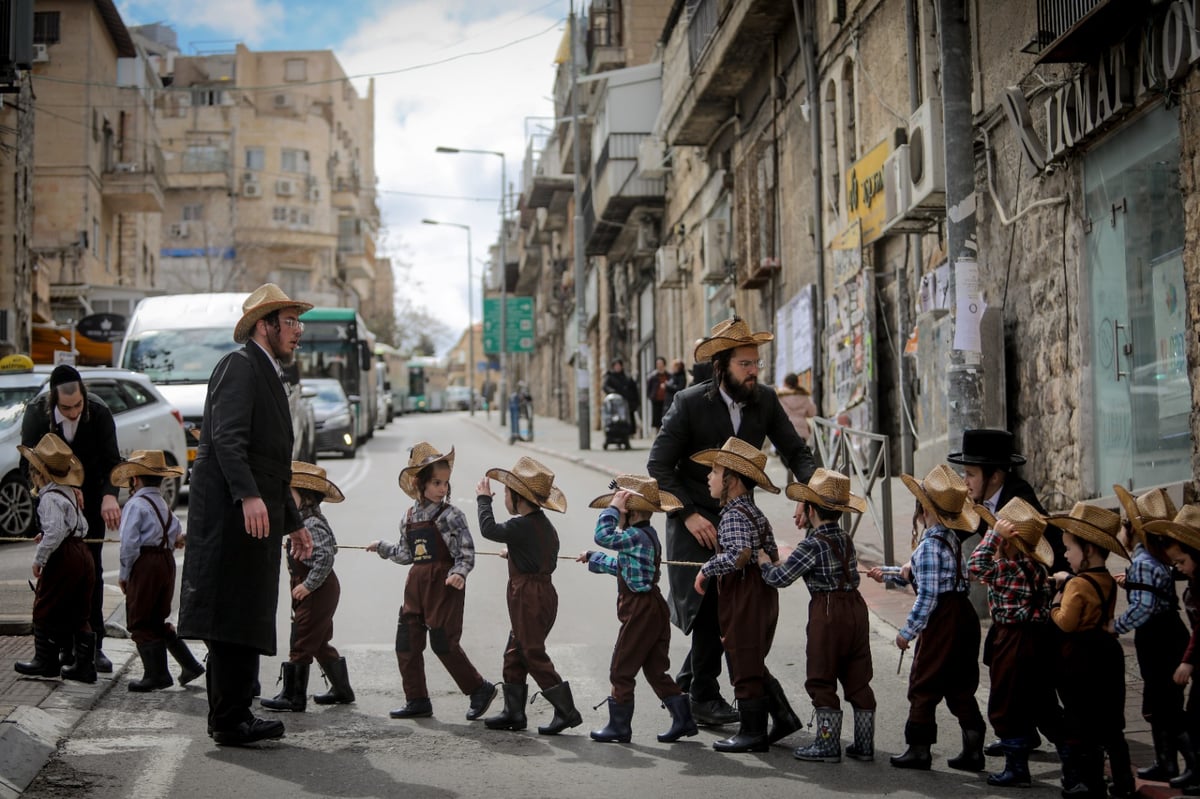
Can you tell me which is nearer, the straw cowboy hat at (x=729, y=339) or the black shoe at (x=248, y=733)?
the black shoe at (x=248, y=733)

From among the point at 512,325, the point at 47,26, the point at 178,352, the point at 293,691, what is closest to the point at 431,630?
the point at 293,691

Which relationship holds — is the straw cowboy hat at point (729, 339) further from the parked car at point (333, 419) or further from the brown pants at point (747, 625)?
the parked car at point (333, 419)

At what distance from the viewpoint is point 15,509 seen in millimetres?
14086

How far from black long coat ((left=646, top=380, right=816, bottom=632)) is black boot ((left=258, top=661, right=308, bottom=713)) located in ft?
6.14

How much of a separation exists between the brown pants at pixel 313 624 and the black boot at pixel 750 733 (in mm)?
2080

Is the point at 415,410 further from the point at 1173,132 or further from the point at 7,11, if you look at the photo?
the point at 1173,132

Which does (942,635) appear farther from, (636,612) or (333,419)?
(333,419)

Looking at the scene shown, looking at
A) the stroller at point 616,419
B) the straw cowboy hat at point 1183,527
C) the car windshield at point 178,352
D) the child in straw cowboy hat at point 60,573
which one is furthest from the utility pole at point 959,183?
the stroller at point 616,419

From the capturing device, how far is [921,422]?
A: 16.0 metres

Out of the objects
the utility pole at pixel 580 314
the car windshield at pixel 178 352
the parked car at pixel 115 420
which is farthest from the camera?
the utility pole at pixel 580 314

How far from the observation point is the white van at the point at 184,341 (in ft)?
67.7

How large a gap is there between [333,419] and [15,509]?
15181 mm

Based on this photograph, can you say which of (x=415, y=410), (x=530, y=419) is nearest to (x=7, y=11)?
(x=530, y=419)

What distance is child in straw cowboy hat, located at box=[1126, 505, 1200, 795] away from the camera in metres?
5.59
